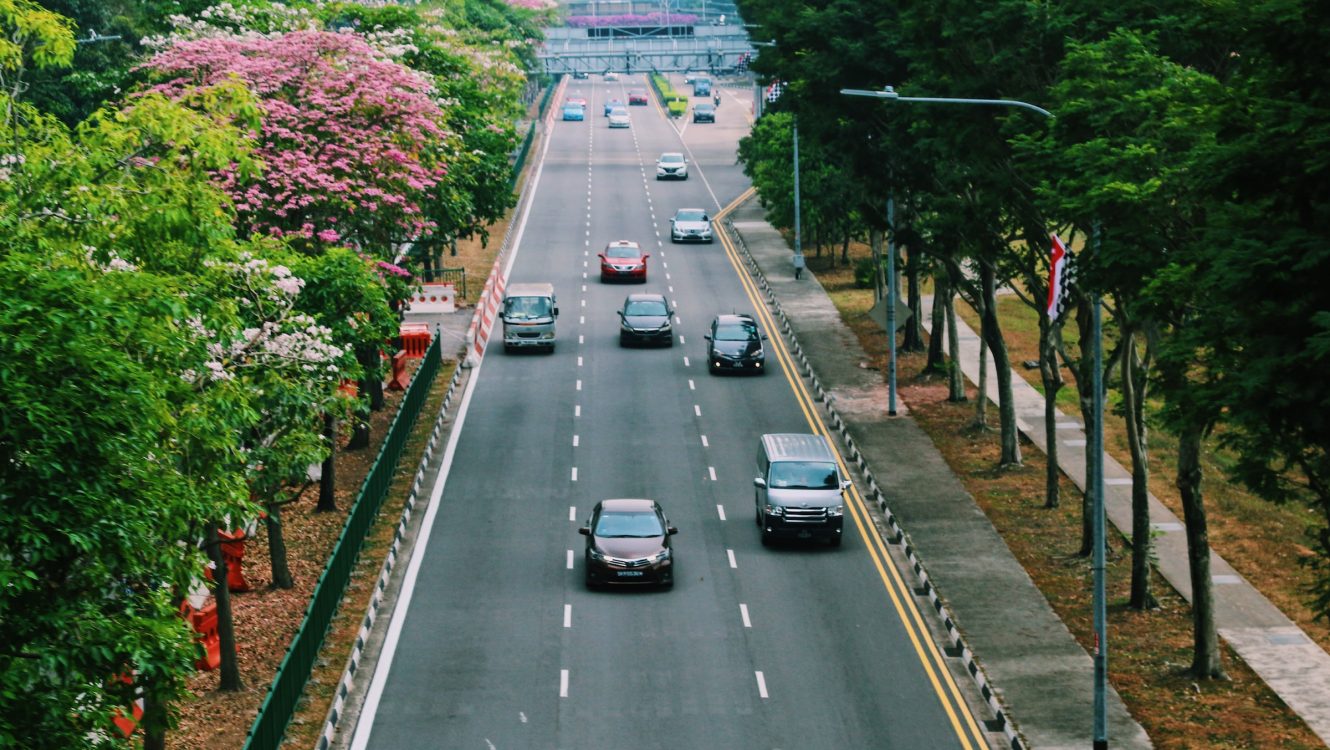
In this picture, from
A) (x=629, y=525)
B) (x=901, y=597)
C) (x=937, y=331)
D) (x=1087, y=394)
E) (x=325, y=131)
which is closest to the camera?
(x=901, y=597)

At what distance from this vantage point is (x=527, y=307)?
60781 millimetres

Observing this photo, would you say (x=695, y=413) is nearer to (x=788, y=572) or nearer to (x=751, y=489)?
(x=751, y=489)

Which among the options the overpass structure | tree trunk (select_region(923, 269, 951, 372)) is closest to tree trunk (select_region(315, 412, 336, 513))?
tree trunk (select_region(923, 269, 951, 372))

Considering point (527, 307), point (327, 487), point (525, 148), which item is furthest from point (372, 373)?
point (525, 148)

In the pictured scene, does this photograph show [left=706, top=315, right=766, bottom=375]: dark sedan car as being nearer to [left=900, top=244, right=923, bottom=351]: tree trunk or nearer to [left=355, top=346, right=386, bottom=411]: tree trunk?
[left=900, top=244, right=923, bottom=351]: tree trunk

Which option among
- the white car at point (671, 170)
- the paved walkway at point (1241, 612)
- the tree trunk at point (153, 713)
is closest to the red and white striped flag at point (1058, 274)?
the paved walkway at point (1241, 612)

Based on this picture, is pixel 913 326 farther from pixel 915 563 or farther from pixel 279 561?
pixel 279 561

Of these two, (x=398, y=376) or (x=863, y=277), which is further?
(x=863, y=277)

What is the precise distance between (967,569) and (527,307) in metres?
26.2

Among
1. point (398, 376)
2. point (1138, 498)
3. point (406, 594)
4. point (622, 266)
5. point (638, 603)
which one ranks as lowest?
point (638, 603)

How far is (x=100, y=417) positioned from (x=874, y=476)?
97.2ft

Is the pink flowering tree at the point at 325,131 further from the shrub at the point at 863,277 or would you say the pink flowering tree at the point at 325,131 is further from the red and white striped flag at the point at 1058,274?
the shrub at the point at 863,277

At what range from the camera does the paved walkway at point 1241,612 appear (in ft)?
103

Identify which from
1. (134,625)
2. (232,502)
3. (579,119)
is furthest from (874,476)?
(579,119)
